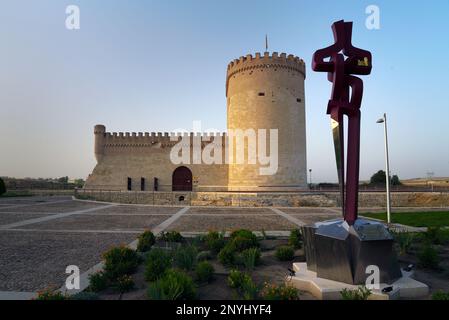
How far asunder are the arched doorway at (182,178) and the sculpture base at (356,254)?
2774cm

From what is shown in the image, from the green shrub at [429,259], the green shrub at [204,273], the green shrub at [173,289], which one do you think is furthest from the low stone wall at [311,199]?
the green shrub at [173,289]

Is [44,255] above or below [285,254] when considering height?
below

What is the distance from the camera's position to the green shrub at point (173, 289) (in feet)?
11.1

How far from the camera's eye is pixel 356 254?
167 inches

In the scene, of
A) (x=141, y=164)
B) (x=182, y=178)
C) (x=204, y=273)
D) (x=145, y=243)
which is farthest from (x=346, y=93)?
(x=141, y=164)

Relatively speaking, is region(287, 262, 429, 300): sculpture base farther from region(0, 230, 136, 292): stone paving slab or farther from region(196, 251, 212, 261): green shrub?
region(0, 230, 136, 292): stone paving slab

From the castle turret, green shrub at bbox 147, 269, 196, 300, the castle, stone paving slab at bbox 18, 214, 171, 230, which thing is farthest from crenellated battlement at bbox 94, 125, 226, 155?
green shrub at bbox 147, 269, 196, 300

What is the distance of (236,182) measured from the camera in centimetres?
2320

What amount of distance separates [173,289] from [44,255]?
442cm

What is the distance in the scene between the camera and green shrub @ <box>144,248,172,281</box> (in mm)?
4406

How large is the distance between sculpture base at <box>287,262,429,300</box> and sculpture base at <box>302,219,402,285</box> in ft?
0.44

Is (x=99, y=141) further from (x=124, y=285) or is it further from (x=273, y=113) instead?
(x=124, y=285)

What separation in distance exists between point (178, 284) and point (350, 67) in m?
4.68

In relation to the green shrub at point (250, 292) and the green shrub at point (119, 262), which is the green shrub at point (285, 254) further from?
the green shrub at point (119, 262)
